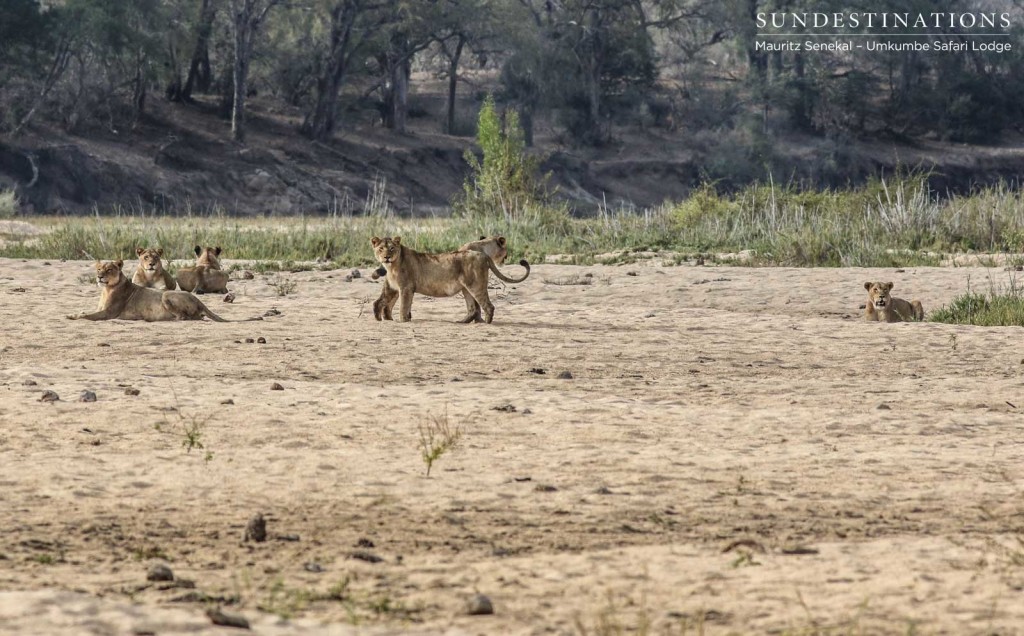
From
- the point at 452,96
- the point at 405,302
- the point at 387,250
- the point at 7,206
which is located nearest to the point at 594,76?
the point at 452,96

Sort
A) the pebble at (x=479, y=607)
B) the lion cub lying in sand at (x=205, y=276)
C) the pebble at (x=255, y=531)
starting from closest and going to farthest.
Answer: the pebble at (x=479, y=607) < the pebble at (x=255, y=531) < the lion cub lying in sand at (x=205, y=276)

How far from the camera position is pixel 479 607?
456 cm

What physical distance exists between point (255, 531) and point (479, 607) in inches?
47.1

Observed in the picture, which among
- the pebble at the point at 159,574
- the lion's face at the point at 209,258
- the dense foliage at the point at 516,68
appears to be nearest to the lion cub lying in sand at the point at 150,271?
the lion's face at the point at 209,258

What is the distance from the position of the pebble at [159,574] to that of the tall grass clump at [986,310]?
9.29 m

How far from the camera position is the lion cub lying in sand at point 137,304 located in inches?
473

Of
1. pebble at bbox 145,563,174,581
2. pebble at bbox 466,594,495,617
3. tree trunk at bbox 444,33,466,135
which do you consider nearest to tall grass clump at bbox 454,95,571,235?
pebble at bbox 145,563,174,581

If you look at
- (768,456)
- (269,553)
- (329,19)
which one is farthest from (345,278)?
(329,19)

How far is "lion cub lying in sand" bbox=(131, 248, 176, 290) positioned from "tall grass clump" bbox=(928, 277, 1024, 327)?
6.62 metres

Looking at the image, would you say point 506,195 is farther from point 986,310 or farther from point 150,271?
point 986,310

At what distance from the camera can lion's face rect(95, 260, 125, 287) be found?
12.0m

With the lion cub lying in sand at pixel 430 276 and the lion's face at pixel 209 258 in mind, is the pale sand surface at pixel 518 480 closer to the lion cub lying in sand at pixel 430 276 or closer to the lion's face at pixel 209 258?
the lion cub lying in sand at pixel 430 276

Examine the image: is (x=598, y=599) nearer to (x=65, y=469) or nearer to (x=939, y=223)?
(x=65, y=469)

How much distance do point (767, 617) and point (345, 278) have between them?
12639 mm
